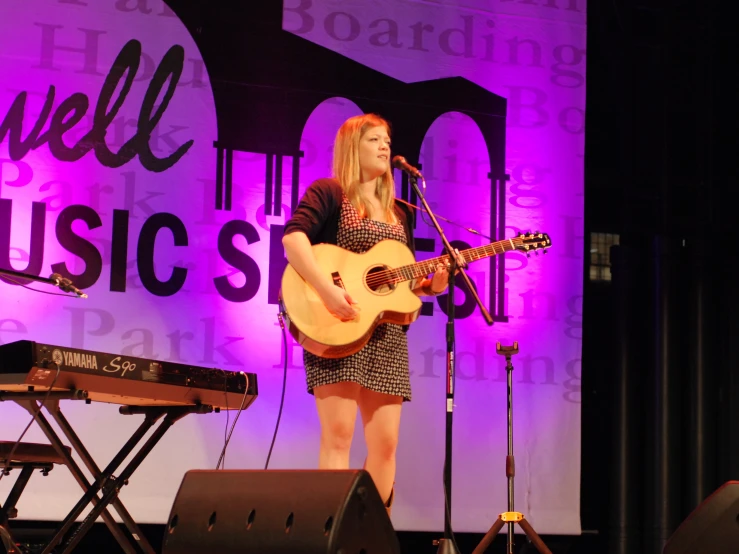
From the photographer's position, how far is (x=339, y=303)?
3557 mm

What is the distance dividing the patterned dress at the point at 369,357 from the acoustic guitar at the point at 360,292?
36 mm

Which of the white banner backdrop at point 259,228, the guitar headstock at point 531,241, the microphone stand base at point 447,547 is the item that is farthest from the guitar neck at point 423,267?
the white banner backdrop at point 259,228

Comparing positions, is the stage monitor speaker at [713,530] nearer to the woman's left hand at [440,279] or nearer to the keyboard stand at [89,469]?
the woman's left hand at [440,279]

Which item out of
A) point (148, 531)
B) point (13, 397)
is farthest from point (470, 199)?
point (13, 397)

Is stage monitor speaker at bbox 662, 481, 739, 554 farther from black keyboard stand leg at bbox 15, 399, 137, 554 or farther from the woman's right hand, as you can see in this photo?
black keyboard stand leg at bbox 15, 399, 137, 554

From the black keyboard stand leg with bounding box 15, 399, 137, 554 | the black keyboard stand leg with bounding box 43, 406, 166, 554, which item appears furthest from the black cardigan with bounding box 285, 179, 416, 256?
the black keyboard stand leg with bounding box 15, 399, 137, 554

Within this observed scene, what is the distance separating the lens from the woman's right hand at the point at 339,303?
3.56 meters

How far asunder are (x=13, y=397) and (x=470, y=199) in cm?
289

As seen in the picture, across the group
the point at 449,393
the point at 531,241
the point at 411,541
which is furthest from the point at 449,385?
the point at 411,541

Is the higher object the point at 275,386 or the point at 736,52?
the point at 736,52

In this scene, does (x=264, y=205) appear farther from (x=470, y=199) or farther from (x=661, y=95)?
(x=661, y=95)

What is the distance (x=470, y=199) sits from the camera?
5219 millimetres

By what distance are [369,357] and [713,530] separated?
1.59 m

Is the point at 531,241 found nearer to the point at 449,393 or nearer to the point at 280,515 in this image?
the point at 449,393
